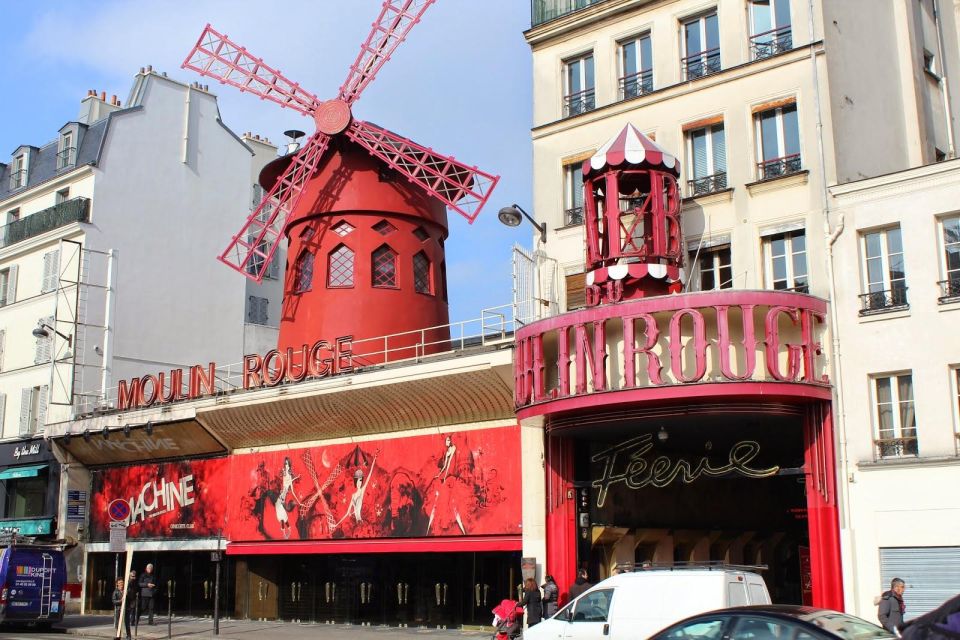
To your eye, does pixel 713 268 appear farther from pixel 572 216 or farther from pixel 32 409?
pixel 32 409

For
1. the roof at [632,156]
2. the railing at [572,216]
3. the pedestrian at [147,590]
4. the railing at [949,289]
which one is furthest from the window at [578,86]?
the pedestrian at [147,590]

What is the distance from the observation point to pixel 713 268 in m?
15.7

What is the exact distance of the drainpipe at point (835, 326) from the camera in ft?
45.4

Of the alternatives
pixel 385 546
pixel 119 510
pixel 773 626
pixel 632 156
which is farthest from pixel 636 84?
pixel 773 626

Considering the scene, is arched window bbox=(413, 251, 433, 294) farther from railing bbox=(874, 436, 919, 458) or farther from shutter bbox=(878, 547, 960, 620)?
shutter bbox=(878, 547, 960, 620)

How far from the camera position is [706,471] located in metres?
15.0

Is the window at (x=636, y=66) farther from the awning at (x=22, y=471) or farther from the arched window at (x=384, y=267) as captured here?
the awning at (x=22, y=471)

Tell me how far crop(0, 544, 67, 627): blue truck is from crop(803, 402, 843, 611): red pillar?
1325 cm

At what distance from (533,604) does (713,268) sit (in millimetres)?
5235

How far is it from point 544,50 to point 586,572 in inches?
327

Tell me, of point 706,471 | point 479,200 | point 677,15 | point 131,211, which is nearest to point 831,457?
point 706,471

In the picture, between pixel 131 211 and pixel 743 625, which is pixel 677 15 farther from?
pixel 131 211

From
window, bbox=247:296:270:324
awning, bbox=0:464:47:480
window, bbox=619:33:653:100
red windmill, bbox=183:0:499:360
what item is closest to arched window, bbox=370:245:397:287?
red windmill, bbox=183:0:499:360

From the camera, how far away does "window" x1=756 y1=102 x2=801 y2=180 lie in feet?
49.8
